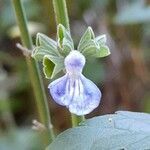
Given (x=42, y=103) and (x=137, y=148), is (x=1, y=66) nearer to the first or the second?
(x=42, y=103)

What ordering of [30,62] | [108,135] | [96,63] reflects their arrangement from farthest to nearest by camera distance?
[96,63]
[30,62]
[108,135]

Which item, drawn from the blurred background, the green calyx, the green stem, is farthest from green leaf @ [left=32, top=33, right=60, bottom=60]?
the blurred background

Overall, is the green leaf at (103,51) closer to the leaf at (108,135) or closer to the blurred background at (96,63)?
the leaf at (108,135)

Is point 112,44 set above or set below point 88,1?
below

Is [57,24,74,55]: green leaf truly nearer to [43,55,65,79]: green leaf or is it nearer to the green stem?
[43,55,65,79]: green leaf

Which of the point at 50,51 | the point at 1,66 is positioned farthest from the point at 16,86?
the point at 50,51

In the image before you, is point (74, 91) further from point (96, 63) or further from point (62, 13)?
point (96, 63)

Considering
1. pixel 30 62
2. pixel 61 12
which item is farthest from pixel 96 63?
pixel 61 12
